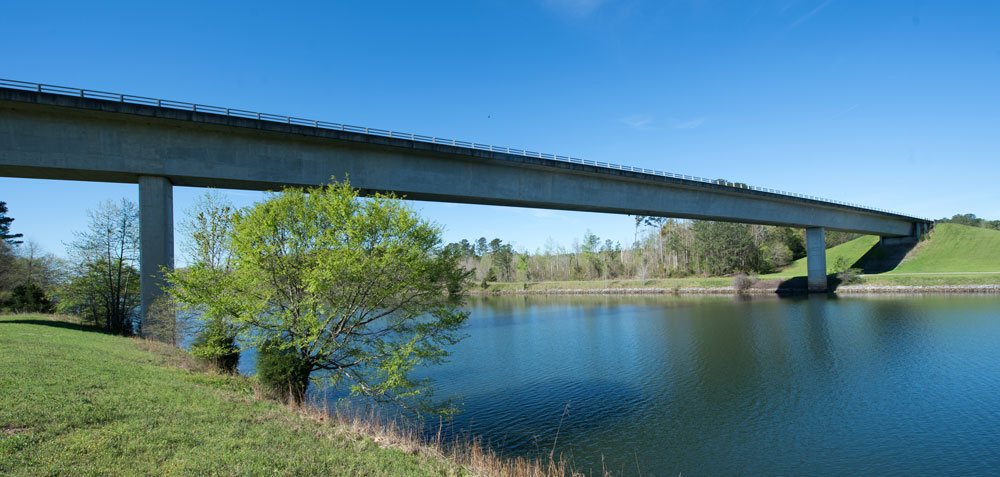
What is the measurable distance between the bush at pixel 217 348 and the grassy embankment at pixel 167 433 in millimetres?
2269

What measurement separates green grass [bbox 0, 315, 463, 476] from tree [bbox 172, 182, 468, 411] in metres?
2.53

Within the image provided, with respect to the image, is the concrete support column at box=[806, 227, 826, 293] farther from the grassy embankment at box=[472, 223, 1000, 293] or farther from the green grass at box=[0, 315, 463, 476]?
the green grass at box=[0, 315, 463, 476]

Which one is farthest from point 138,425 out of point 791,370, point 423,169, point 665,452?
point 791,370

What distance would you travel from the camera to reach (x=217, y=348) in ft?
55.2

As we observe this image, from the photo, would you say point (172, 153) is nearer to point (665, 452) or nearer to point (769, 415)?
point (665, 452)

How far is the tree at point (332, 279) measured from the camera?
14.3 metres

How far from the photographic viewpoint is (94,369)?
13.7 metres

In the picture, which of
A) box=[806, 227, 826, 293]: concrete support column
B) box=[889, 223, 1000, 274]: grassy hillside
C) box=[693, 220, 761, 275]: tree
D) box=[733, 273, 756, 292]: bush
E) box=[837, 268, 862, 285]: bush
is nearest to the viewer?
box=[806, 227, 826, 293]: concrete support column

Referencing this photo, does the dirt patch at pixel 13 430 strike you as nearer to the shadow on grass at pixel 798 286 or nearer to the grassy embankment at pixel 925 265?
the shadow on grass at pixel 798 286

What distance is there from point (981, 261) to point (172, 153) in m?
94.8

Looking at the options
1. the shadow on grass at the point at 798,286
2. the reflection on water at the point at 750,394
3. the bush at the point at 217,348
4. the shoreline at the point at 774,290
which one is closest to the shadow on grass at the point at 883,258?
the shadow on grass at the point at 798,286

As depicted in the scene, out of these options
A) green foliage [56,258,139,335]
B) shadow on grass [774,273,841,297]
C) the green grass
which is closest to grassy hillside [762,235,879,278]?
shadow on grass [774,273,841,297]

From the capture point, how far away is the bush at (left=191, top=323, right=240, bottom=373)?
56.5 ft

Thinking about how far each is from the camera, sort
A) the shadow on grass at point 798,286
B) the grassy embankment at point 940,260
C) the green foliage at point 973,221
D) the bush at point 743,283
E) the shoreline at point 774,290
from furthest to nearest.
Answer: the green foliage at point 973,221, the bush at point 743,283, the shadow on grass at point 798,286, the grassy embankment at point 940,260, the shoreline at point 774,290
